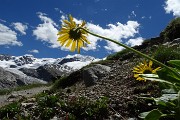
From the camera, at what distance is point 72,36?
3660mm

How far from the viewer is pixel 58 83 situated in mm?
17000

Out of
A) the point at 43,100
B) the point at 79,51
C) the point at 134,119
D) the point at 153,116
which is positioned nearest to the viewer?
the point at 79,51

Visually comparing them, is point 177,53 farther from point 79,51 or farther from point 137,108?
point 79,51

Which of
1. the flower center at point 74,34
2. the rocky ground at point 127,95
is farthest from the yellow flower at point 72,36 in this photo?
the rocky ground at point 127,95

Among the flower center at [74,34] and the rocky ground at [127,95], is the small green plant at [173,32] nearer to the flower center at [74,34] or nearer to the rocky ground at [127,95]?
the rocky ground at [127,95]

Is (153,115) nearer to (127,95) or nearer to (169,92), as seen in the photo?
(169,92)

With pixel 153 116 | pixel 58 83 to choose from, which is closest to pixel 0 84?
pixel 58 83

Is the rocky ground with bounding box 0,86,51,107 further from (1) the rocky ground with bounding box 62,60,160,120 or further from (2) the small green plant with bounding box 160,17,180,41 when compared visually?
(2) the small green plant with bounding box 160,17,180,41

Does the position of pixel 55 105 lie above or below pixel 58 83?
below

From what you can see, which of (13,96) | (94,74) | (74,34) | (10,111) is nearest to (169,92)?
(74,34)

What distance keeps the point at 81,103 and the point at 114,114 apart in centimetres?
72

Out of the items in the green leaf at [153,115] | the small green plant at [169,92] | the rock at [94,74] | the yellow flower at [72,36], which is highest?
the rock at [94,74]

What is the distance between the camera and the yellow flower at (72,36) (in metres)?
3.65

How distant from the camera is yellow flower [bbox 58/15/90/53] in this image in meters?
3.65
